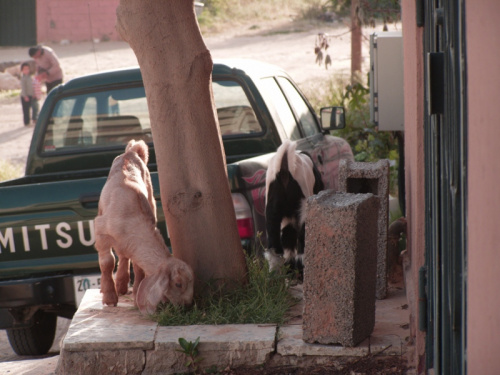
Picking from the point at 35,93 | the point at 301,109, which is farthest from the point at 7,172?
the point at 301,109

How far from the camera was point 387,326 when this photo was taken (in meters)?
4.31

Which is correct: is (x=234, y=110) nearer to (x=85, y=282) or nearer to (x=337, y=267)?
(x=85, y=282)

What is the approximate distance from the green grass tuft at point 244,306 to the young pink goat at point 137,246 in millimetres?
88

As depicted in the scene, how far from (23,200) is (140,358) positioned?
1.59 meters

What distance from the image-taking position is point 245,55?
27.1m

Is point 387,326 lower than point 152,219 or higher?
lower

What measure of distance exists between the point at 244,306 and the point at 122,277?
85 cm

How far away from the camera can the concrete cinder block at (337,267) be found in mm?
3822

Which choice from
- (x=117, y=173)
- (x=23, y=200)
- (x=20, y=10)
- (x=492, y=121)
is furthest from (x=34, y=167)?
(x=20, y=10)

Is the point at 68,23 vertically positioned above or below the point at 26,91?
above

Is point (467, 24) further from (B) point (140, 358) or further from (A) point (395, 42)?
(A) point (395, 42)

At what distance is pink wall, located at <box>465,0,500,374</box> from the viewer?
5.66ft

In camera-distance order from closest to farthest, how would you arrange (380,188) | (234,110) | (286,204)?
(380,188)
(286,204)
(234,110)

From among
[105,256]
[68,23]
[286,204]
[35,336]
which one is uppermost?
[68,23]
